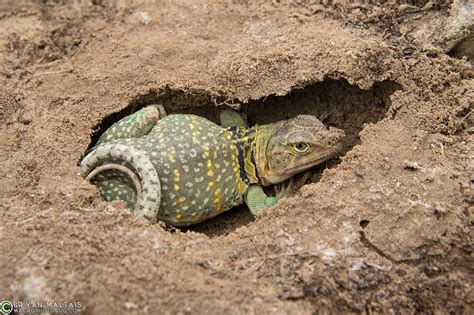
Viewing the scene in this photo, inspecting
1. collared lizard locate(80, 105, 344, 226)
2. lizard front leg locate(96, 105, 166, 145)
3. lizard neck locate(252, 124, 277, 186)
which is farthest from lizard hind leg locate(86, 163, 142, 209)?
lizard neck locate(252, 124, 277, 186)

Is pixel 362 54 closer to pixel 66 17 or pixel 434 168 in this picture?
pixel 434 168

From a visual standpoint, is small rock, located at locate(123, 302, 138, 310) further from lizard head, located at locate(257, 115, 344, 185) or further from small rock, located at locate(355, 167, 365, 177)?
lizard head, located at locate(257, 115, 344, 185)

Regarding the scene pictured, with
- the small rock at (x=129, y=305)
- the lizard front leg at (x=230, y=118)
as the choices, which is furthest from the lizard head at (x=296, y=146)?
the small rock at (x=129, y=305)

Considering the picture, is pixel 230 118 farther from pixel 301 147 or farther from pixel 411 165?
pixel 411 165

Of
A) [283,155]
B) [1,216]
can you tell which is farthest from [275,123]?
[1,216]

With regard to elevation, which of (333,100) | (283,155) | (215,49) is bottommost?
(283,155)

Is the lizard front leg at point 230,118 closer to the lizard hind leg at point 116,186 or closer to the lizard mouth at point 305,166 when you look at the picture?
the lizard mouth at point 305,166

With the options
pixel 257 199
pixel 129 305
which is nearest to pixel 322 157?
pixel 257 199

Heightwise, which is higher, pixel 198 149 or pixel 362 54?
pixel 362 54
